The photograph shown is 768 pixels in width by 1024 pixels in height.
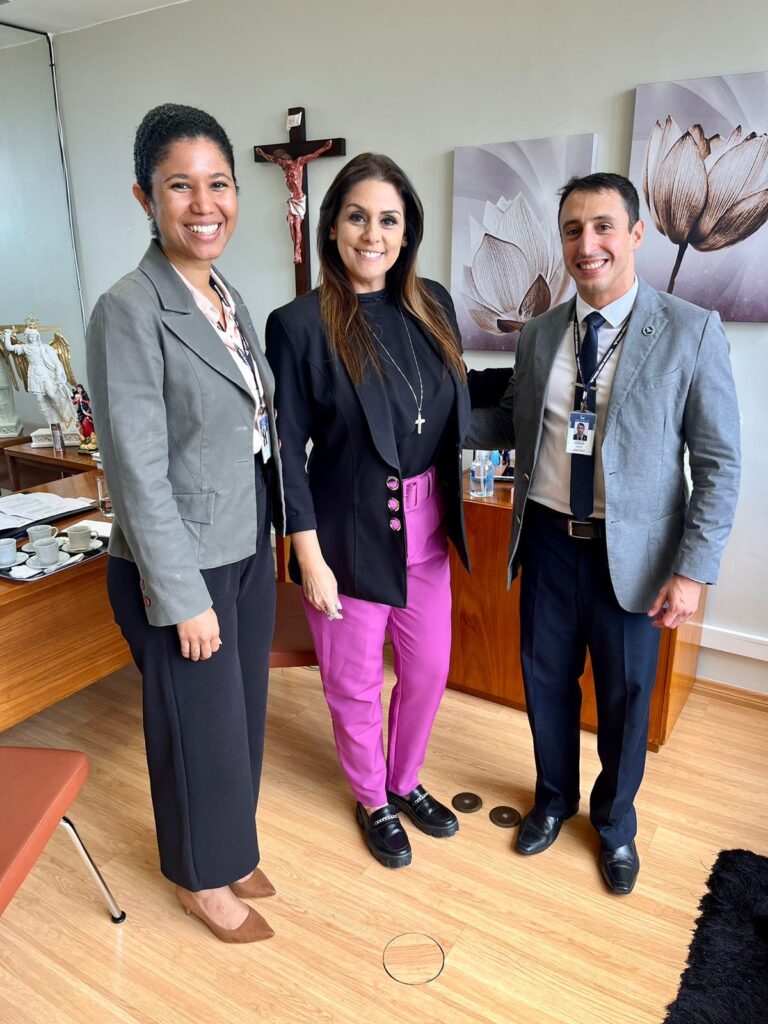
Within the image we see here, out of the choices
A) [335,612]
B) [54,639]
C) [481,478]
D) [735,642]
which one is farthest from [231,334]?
[735,642]

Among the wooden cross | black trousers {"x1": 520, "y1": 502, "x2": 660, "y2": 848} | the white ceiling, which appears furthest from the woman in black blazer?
the white ceiling

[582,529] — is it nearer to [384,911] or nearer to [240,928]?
[384,911]

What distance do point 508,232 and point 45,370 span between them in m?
2.16

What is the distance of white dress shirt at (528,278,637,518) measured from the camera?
5.51ft

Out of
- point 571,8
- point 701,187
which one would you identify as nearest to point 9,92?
point 571,8

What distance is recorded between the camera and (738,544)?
103 inches

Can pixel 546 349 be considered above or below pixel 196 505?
above

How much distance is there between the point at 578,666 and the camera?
77.3 inches

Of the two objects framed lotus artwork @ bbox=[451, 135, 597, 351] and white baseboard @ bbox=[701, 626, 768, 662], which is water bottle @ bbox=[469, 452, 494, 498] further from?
white baseboard @ bbox=[701, 626, 768, 662]

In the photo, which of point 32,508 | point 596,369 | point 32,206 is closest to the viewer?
point 596,369

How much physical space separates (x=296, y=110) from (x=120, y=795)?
2709mm

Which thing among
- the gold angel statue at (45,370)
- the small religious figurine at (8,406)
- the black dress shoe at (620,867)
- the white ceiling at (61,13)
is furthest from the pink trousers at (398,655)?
the white ceiling at (61,13)

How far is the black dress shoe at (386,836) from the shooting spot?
1991 millimetres

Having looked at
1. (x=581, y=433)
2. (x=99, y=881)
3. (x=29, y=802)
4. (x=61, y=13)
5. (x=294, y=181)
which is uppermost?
(x=61, y=13)
